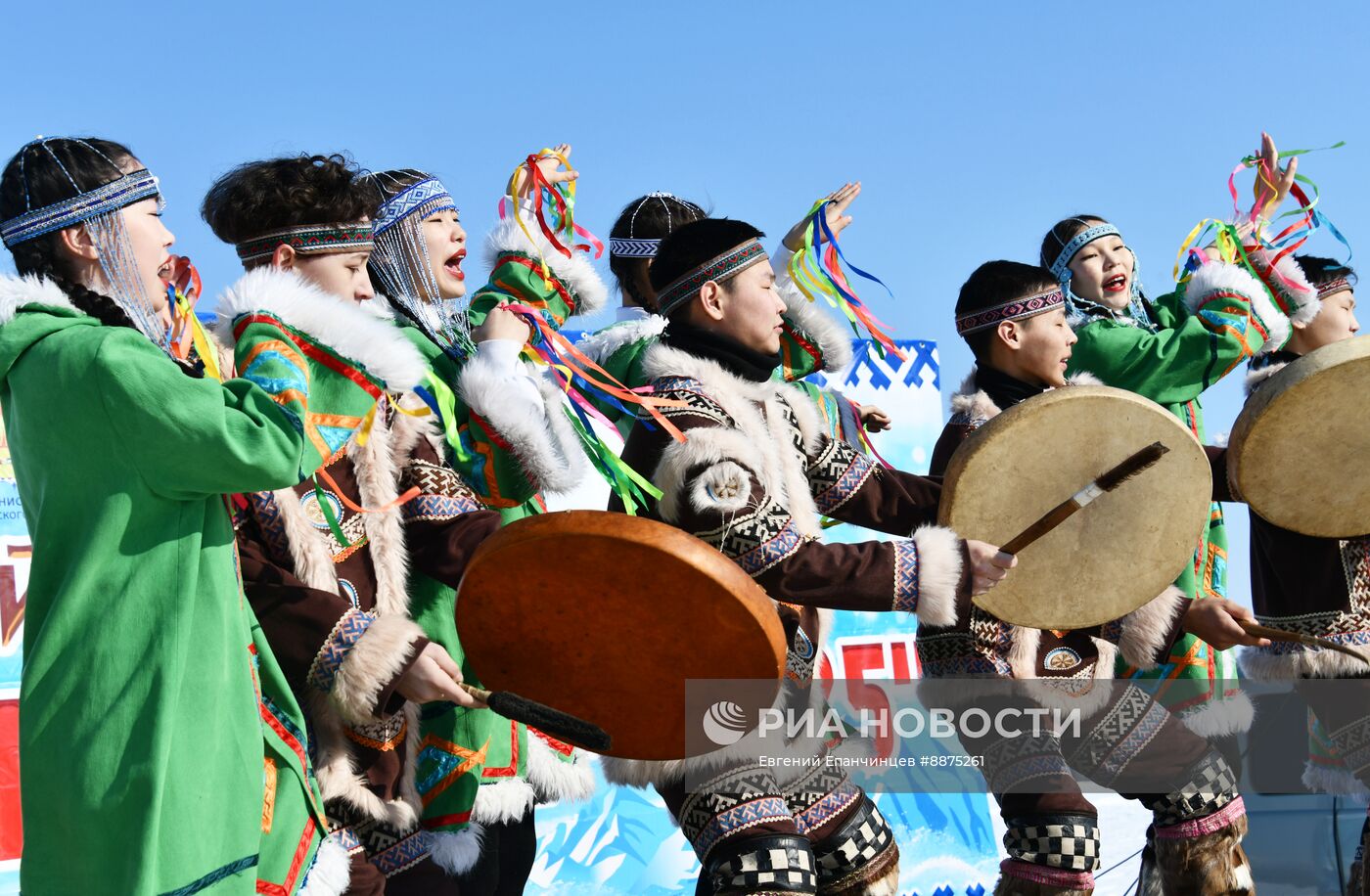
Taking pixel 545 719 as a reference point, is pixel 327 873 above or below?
below

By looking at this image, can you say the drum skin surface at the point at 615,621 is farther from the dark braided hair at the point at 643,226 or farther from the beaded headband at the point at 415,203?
the dark braided hair at the point at 643,226

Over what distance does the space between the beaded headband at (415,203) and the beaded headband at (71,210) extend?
1172 mm

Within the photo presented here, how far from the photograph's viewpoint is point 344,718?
2889 mm

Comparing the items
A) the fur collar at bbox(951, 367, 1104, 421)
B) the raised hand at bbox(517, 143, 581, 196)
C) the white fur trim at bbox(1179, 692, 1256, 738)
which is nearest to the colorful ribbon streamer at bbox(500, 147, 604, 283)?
the raised hand at bbox(517, 143, 581, 196)

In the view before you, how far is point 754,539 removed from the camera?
121 inches

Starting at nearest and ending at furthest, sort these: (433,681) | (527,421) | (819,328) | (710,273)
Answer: (433,681) → (527,421) → (710,273) → (819,328)

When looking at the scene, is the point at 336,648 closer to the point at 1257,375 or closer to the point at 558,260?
the point at 558,260

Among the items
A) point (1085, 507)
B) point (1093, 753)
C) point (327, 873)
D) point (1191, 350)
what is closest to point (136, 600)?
point (327, 873)

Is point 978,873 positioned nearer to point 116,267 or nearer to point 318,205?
point 318,205

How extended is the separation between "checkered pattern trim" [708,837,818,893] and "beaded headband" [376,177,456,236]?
1748 millimetres

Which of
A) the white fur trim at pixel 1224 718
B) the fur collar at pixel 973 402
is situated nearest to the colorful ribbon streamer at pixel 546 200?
the fur collar at pixel 973 402

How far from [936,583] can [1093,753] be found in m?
0.92

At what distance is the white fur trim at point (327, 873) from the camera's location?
8.59 feet

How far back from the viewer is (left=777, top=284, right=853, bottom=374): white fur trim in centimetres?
391
